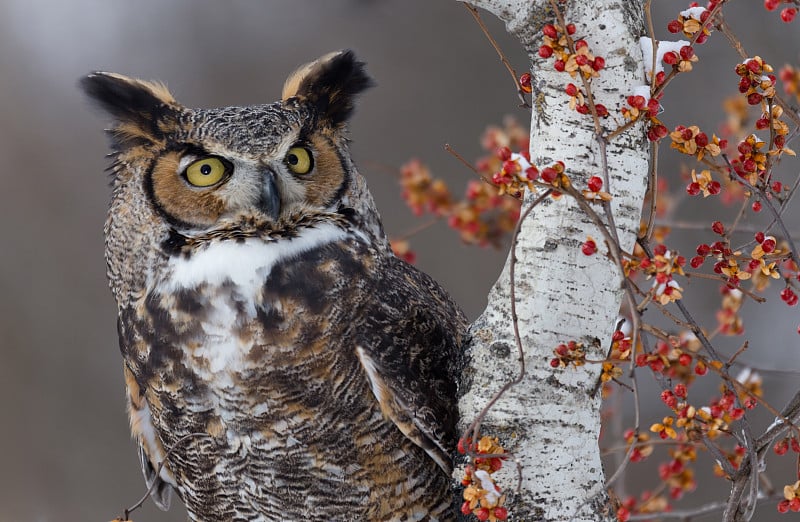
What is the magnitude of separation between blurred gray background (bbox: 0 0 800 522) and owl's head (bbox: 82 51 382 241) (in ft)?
9.67

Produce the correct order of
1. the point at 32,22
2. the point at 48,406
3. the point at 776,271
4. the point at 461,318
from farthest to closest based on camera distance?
the point at 32,22, the point at 48,406, the point at 461,318, the point at 776,271

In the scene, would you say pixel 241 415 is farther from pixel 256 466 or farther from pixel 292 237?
pixel 292 237

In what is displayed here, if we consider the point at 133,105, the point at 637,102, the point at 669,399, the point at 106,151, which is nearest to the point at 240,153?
the point at 133,105

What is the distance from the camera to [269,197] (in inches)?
62.6

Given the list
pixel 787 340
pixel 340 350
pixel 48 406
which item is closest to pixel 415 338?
pixel 340 350

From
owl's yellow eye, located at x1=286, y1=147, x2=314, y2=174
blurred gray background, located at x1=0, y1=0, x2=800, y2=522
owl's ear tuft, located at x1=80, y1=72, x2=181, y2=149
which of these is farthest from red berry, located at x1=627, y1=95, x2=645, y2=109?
blurred gray background, located at x1=0, y1=0, x2=800, y2=522

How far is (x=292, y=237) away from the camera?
5.51 ft

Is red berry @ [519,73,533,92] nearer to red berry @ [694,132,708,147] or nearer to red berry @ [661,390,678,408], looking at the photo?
red berry @ [694,132,708,147]

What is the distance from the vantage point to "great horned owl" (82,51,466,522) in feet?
5.27

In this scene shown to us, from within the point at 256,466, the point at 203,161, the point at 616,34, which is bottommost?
the point at 256,466

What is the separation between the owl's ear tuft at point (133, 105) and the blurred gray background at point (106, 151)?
9.93 feet

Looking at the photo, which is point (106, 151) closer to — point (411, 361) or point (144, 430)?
point (144, 430)

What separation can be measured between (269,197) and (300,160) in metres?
0.14

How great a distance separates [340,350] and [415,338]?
18cm
